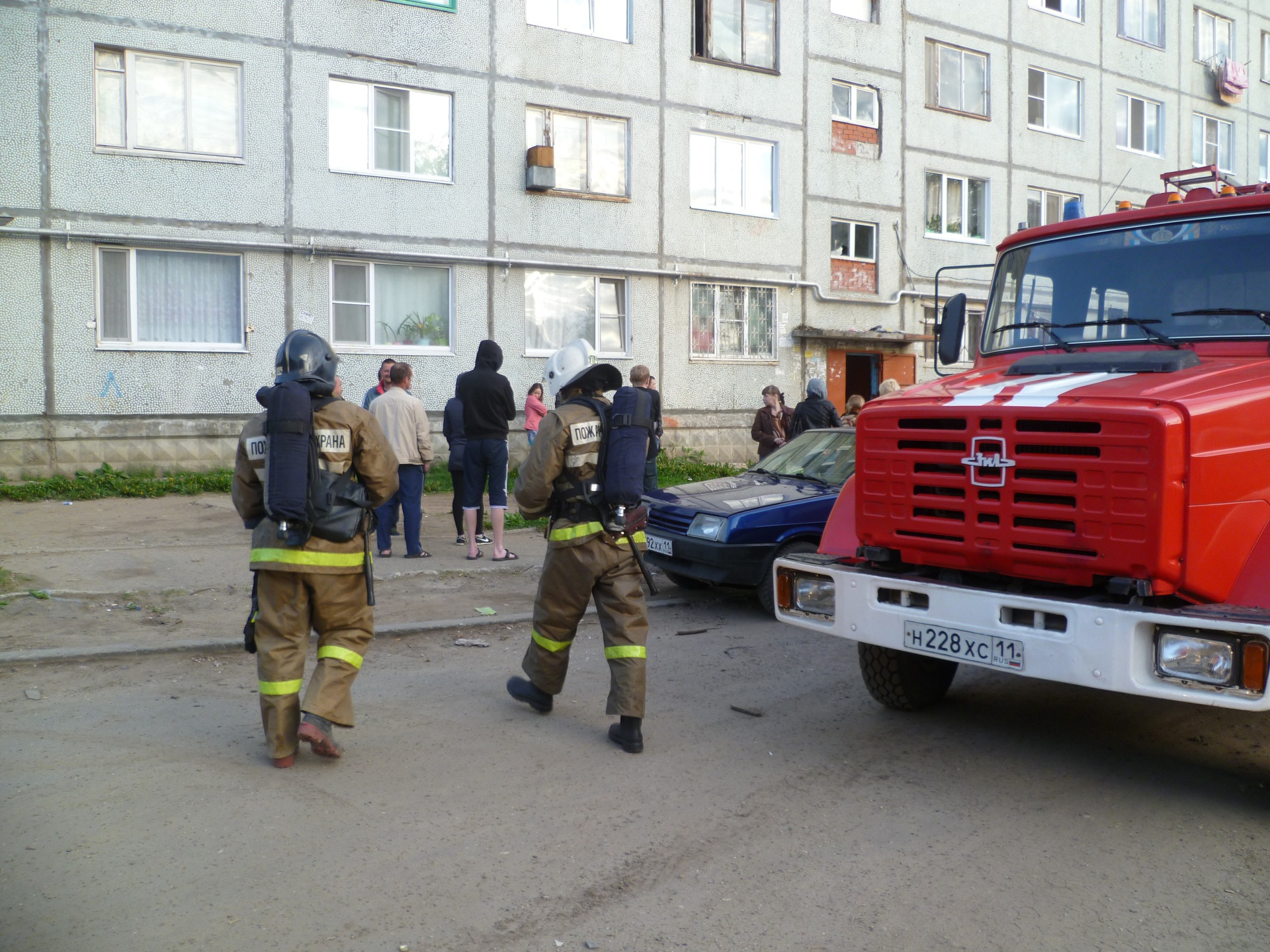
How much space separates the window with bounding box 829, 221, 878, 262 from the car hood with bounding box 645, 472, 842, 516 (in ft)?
44.2

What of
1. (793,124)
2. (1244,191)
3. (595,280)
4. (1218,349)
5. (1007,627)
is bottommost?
(1007,627)

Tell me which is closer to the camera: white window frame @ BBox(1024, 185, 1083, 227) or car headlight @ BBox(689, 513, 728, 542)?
car headlight @ BBox(689, 513, 728, 542)

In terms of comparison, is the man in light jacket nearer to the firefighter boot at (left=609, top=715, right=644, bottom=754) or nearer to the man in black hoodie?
the man in black hoodie

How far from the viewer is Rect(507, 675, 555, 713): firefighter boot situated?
18.2ft

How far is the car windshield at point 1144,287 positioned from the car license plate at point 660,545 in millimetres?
3181

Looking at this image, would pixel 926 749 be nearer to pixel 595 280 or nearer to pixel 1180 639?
pixel 1180 639

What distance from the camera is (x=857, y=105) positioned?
70.7 feet

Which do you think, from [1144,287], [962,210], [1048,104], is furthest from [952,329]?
[1048,104]

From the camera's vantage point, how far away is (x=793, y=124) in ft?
67.3

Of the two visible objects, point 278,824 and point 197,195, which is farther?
point 197,195

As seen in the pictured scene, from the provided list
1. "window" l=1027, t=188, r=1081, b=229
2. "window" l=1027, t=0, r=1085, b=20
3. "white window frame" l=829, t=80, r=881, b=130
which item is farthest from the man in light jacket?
"window" l=1027, t=0, r=1085, b=20

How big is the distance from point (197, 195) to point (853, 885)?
47.1 ft

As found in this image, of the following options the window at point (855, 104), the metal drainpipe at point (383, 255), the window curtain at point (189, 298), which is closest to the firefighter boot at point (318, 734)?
the window curtain at point (189, 298)

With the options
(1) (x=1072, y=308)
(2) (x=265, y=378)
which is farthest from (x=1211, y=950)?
(2) (x=265, y=378)
